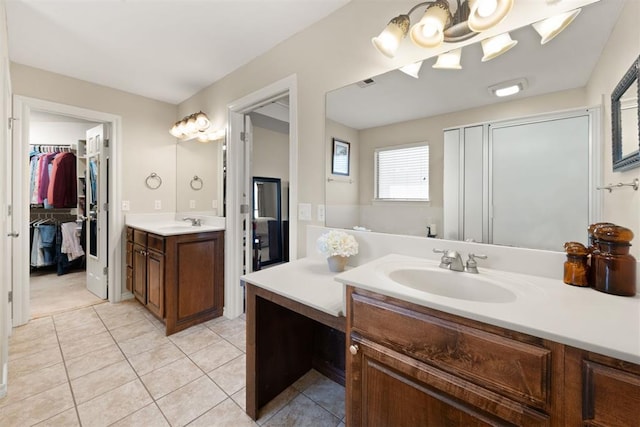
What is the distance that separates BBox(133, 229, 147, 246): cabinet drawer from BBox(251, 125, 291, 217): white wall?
1.63 metres

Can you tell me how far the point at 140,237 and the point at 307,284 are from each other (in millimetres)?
2163

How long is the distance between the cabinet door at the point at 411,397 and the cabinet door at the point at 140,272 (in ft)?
7.79

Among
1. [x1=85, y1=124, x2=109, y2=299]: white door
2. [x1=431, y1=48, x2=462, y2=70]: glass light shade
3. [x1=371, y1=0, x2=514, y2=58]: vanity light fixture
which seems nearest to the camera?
[x1=371, y1=0, x2=514, y2=58]: vanity light fixture

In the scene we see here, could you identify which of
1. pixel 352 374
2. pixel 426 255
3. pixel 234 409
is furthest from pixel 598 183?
pixel 234 409

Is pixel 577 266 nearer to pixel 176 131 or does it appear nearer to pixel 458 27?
pixel 458 27

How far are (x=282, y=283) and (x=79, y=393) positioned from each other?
1.48 meters

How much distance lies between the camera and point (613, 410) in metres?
0.59

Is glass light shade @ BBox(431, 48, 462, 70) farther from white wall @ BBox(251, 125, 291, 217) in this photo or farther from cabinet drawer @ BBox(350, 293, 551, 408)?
white wall @ BBox(251, 125, 291, 217)

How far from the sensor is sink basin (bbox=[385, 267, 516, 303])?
3.41ft

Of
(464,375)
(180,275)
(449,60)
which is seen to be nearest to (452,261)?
(464,375)

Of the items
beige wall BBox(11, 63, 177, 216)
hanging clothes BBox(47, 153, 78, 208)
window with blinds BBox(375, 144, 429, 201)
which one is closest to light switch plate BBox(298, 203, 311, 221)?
window with blinds BBox(375, 144, 429, 201)

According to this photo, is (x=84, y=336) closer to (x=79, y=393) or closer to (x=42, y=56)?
(x=79, y=393)

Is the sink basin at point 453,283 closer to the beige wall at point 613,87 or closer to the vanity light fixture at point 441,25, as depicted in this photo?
the beige wall at point 613,87

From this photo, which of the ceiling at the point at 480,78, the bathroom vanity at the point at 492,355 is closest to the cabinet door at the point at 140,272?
the ceiling at the point at 480,78
